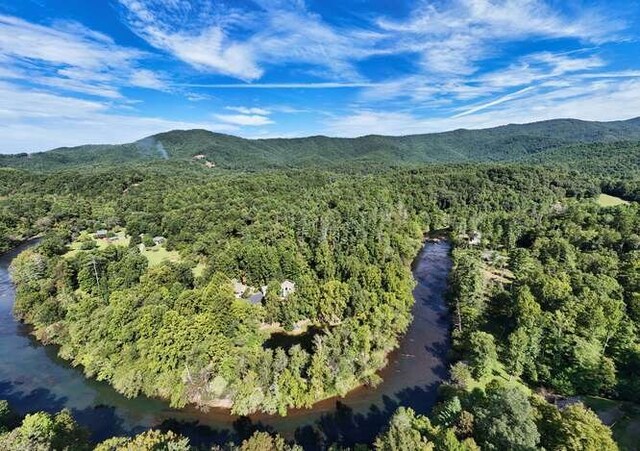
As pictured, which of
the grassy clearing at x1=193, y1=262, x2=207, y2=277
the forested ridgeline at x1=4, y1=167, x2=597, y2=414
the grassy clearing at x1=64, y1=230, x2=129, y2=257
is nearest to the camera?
the forested ridgeline at x1=4, y1=167, x2=597, y2=414

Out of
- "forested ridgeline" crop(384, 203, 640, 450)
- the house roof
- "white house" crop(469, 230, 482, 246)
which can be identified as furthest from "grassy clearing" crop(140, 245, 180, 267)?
"white house" crop(469, 230, 482, 246)

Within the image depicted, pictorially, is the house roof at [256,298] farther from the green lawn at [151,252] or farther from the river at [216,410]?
the river at [216,410]

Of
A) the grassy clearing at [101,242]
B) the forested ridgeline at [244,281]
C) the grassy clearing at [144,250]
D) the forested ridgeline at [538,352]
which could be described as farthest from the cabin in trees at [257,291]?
the grassy clearing at [101,242]

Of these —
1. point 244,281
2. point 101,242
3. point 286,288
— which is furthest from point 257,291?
point 101,242

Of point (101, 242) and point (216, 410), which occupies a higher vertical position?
point (101, 242)

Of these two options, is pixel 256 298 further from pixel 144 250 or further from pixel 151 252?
pixel 144 250

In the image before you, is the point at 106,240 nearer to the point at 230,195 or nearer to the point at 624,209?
the point at 230,195

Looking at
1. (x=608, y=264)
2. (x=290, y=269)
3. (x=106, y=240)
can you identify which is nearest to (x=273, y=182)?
(x=106, y=240)

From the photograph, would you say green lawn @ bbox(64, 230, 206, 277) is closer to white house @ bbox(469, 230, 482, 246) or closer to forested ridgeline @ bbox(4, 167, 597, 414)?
forested ridgeline @ bbox(4, 167, 597, 414)
